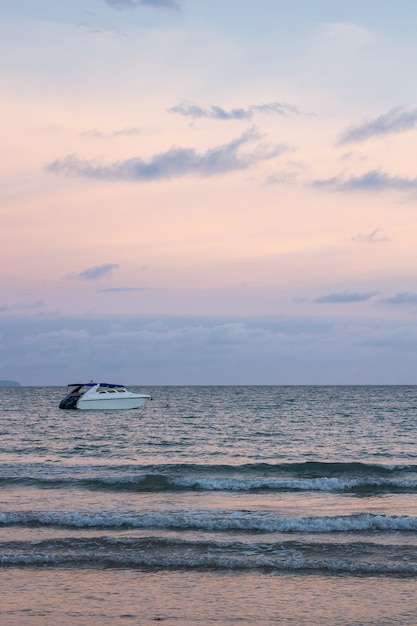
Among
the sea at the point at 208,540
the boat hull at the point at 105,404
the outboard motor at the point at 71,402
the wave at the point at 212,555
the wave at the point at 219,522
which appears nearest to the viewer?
the sea at the point at 208,540

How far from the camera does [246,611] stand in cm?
1399

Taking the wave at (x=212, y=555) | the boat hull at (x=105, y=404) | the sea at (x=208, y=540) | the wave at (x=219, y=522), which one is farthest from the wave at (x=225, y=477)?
the boat hull at (x=105, y=404)

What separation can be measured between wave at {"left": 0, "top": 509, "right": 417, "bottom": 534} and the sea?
50mm

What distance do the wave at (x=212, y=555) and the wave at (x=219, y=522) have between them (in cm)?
162

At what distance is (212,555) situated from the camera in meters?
18.0

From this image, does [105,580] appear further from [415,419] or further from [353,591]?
[415,419]

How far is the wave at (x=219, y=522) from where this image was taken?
20.7m

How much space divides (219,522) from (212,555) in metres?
3.31

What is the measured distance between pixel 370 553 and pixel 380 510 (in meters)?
5.78

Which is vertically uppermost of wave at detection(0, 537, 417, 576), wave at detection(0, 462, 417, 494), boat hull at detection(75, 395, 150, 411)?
boat hull at detection(75, 395, 150, 411)

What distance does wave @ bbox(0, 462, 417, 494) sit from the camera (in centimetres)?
2867

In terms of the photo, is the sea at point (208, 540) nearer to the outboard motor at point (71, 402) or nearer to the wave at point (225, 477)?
the wave at point (225, 477)

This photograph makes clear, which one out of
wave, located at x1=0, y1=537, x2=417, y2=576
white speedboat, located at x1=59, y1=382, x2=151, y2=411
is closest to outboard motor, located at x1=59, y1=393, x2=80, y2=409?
white speedboat, located at x1=59, y1=382, x2=151, y2=411

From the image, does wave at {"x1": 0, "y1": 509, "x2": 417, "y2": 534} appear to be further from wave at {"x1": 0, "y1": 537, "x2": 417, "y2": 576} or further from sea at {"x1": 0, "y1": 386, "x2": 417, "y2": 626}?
wave at {"x1": 0, "y1": 537, "x2": 417, "y2": 576}
